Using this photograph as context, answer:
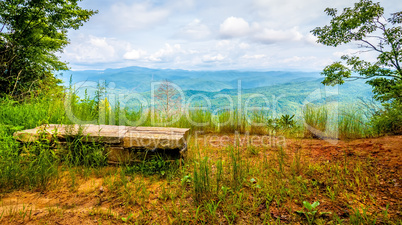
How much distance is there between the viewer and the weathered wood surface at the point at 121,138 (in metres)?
2.79

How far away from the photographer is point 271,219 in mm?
1773

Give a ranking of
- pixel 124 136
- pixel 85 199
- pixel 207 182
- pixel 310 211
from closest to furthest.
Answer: pixel 310 211
pixel 207 182
pixel 85 199
pixel 124 136

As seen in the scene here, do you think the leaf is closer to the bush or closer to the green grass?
the green grass

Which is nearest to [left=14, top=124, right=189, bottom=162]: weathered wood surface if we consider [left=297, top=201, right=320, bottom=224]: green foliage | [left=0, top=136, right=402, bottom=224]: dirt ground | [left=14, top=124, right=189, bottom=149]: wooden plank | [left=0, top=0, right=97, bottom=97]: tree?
[left=14, top=124, right=189, bottom=149]: wooden plank

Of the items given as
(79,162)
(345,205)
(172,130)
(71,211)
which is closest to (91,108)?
(79,162)

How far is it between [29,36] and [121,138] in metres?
6.75

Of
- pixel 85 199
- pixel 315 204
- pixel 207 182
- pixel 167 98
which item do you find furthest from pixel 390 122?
pixel 167 98

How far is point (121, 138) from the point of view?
2918mm

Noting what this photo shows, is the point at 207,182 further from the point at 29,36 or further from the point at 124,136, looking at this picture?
the point at 29,36

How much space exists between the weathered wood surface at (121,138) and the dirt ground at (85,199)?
0.97 feet

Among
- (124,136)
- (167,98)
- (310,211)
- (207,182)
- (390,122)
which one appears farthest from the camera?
(167,98)

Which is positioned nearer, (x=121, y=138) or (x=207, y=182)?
(x=207, y=182)

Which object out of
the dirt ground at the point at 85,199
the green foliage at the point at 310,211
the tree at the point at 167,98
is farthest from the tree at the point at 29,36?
the green foliage at the point at 310,211

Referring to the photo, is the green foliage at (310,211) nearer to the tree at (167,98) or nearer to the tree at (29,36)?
the tree at (167,98)
